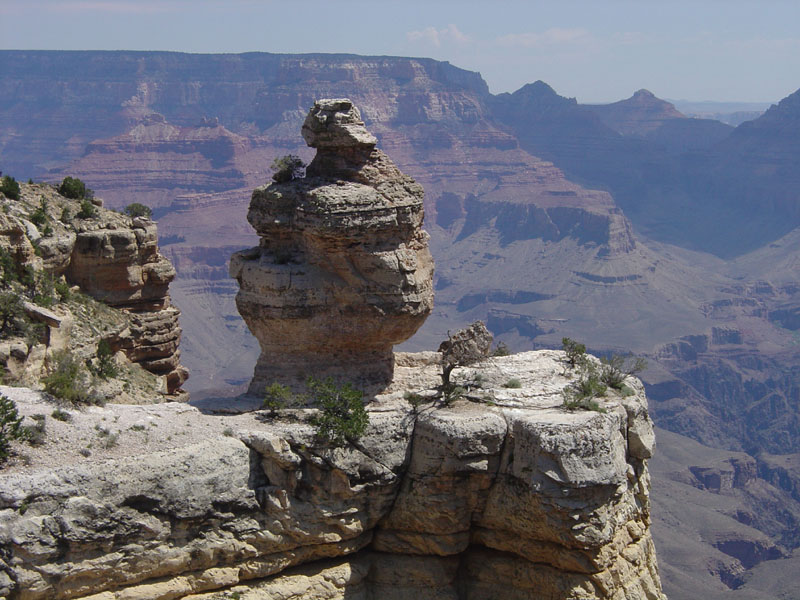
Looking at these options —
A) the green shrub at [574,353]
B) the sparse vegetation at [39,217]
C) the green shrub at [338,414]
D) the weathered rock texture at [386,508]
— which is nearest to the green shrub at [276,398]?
the weathered rock texture at [386,508]

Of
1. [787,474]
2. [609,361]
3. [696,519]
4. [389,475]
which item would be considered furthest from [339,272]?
[787,474]

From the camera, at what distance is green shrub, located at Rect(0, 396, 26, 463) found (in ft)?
78.1

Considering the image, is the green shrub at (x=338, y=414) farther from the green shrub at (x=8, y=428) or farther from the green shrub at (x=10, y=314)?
the green shrub at (x=10, y=314)

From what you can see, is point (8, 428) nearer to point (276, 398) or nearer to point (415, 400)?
point (276, 398)

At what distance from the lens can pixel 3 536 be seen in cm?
2255

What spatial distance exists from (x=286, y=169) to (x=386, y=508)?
12.4 meters

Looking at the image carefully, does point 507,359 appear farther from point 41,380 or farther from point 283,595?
point 41,380

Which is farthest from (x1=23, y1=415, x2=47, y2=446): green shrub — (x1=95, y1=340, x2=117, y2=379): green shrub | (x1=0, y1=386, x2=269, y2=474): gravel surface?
(x1=95, y1=340, x2=117, y2=379): green shrub

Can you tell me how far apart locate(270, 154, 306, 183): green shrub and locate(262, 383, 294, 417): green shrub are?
26.2ft

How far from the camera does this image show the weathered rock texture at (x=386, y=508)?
81.0 feet

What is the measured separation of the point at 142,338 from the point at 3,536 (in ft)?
67.2

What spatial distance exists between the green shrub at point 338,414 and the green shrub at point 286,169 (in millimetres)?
7781

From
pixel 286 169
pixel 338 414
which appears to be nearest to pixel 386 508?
pixel 338 414

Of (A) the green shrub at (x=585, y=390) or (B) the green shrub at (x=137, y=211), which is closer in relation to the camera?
(A) the green shrub at (x=585, y=390)
